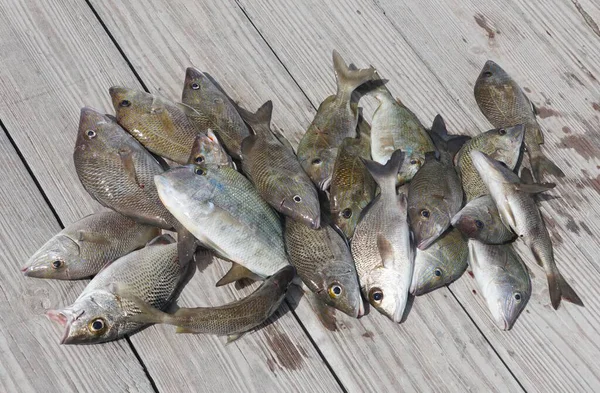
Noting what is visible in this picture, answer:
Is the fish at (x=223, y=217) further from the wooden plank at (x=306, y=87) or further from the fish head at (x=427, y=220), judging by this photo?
the fish head at (x=427, y=220)

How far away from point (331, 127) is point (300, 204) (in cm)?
51

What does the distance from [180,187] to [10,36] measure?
1435 mm

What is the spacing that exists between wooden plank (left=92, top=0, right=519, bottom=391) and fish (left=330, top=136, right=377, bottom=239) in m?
0.37

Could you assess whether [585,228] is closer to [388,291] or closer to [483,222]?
[483,222]

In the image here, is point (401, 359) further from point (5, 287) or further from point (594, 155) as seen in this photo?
point (5, 287)

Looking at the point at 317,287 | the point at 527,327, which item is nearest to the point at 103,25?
the point at 317,287

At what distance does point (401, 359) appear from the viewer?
274cm

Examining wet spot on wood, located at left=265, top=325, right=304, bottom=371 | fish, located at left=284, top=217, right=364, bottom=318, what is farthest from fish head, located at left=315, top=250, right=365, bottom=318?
wet spot on wood, located at left=265, top=325, right=304, bottom=371

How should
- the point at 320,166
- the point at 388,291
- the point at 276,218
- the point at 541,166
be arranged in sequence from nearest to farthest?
the point at 388,291 → the point at 276,218 → the point at 320,166 → the point at 541,166

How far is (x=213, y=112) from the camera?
9.90 ft

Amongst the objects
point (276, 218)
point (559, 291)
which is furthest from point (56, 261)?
point (559, 291)

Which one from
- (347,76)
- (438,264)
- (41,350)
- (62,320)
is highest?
(347,76)

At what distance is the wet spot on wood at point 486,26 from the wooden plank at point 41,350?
8.01 feet

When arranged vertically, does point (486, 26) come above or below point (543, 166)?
above
